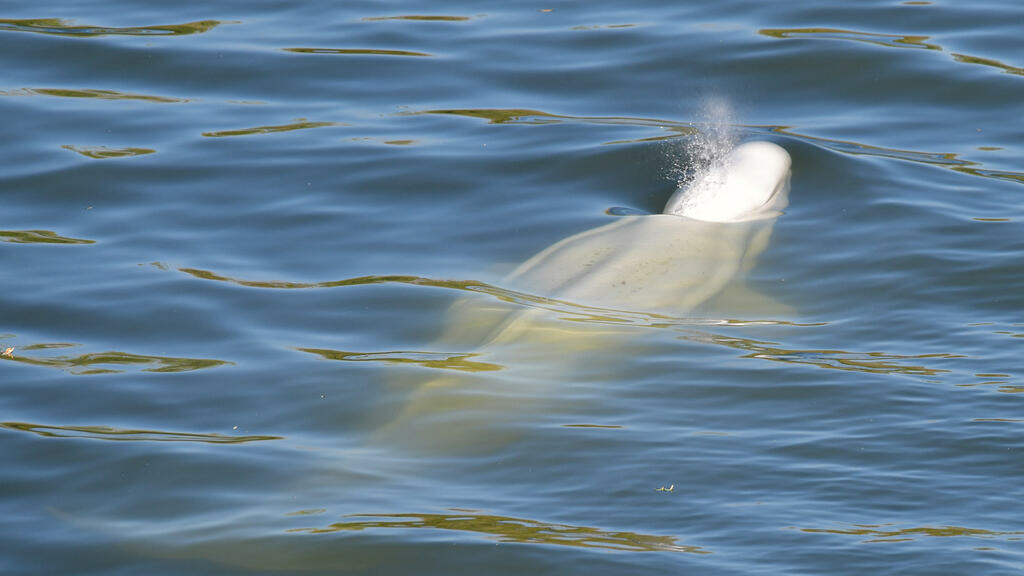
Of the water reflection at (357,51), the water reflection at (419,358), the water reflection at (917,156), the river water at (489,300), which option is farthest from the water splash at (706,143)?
the water reflection at (419,358)

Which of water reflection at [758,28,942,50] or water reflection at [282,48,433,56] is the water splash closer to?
water reflection at [758,28,942,50]

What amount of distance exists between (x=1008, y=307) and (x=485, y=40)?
20.3 ft

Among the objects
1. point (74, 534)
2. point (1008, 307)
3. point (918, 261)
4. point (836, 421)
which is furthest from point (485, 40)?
point (74, 534)

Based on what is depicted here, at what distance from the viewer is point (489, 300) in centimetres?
741

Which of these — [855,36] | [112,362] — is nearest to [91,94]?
[112,362]

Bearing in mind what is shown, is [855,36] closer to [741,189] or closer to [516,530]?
[741,189]

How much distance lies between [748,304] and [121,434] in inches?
132

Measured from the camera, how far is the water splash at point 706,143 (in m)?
9.41

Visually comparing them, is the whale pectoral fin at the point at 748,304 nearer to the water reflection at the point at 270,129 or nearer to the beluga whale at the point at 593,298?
the beluga whale at the point at 593,298

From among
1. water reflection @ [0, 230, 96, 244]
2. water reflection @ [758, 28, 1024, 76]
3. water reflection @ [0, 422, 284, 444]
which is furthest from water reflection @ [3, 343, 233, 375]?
water reflection @ [758, 28, 1024, 76]

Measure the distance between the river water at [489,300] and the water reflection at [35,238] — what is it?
0.9 inches

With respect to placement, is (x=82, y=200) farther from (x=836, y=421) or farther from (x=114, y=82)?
(x=836, y=421)

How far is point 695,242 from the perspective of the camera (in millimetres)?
8234

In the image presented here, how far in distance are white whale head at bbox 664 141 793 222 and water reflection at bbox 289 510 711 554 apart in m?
4.02
